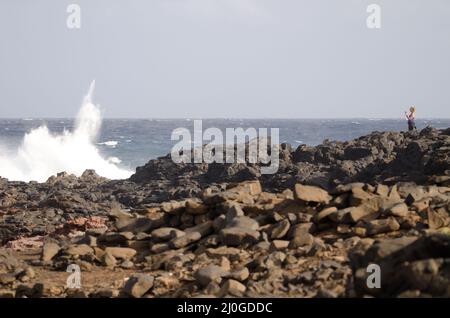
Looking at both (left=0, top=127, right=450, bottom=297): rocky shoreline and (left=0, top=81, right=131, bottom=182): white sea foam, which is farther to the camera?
(left=0, top=81, right=131, bottom=182): white sea foam

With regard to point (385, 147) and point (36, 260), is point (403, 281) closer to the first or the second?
point (36, 260)

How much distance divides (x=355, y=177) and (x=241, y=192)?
23.9ft

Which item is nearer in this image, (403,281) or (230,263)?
(403,281)

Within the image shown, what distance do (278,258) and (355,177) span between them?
1006cm

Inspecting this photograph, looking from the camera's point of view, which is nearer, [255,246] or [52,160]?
[255,246]

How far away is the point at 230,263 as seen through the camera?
852cm

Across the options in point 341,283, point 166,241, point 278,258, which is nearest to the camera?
point 341,283

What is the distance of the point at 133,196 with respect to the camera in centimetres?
2012

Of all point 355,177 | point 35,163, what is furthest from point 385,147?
point 35,163

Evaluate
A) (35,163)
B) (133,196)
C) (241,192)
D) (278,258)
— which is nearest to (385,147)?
(133,196)

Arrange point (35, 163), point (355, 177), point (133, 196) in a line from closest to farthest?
1. point (355, 177)
2. point (133, 196)
3. point (35, 163)

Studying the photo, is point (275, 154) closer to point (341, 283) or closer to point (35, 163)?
point (341, 283)

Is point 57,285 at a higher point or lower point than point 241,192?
lower

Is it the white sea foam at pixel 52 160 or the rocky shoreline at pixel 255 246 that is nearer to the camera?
the rocky shoreline at pixel 255 246
